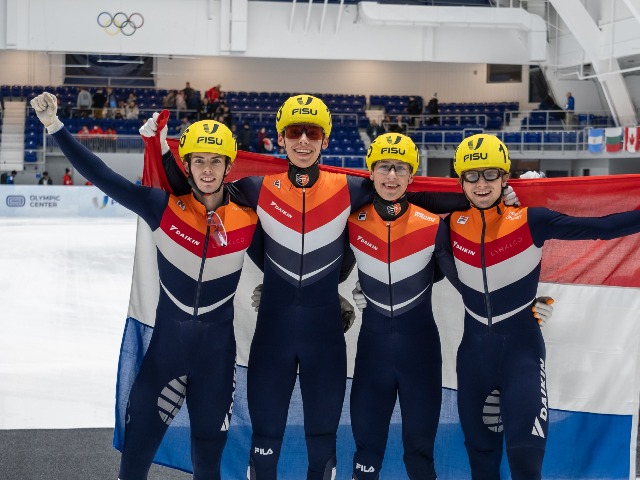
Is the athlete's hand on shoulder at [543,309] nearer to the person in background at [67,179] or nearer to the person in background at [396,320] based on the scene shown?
the person in background at [396,320]

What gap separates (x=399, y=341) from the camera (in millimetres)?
3754

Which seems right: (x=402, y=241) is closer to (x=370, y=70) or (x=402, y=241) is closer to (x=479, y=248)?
(x=479, y=248)

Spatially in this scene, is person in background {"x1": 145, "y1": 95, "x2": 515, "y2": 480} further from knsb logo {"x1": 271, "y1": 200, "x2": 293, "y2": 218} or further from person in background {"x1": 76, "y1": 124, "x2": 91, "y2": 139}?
person in background {"x1": 76, "y1": 124, "x2": 91, "y2": 139}

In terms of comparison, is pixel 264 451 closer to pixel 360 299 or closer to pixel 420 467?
pixel 420 467

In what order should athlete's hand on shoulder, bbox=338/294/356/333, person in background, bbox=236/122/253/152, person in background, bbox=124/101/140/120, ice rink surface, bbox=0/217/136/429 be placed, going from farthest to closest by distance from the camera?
1. person in background, bbox=124/101/140/120
2. person in background, bbox=236/122/253/152
3. ice rink surface, bbox=0/217/136/429
4. athlete's hand on shoulder, bbox=338/294/356/333

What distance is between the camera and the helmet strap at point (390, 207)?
12.4 ft

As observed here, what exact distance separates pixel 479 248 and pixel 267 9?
846 inches

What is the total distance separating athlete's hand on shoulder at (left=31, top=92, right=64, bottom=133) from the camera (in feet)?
11.7

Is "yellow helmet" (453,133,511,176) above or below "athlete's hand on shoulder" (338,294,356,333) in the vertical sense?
above

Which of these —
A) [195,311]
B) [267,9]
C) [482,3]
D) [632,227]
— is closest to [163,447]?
[195,311]

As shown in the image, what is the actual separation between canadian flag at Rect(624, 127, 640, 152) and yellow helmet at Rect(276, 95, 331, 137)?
19196mm

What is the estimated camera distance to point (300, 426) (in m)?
4.54

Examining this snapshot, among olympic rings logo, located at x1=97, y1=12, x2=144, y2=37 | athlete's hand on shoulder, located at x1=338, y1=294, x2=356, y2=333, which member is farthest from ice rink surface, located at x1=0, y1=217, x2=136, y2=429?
olympic rings logo, located at x1=97, y1=12, x2=144, y2=37

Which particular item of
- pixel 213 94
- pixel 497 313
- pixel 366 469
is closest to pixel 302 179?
pixel 497 313
